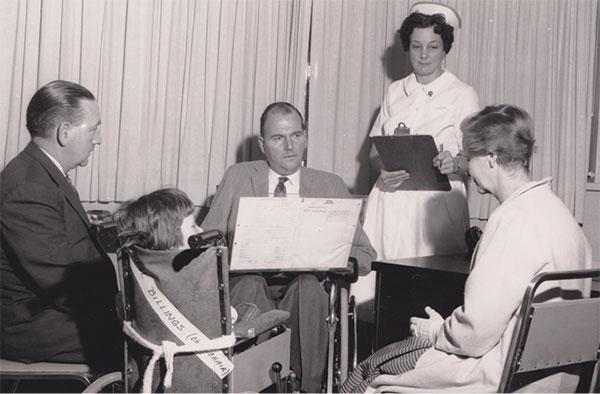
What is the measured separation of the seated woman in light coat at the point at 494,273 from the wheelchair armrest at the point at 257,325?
32 centimetres

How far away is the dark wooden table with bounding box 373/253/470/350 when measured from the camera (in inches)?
102

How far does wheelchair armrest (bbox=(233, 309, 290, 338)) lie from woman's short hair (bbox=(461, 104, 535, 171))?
849 mm

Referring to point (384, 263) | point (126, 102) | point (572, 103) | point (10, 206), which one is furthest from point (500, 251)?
point (572, 103)

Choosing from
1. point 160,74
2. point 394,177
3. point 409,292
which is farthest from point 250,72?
point 409,292

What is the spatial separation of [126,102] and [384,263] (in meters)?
1.94

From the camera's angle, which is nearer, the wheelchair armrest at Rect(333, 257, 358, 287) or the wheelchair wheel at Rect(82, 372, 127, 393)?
the wheelchair wheel at Rect(82, 372, 127, 393)

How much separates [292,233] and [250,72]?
1950 mm

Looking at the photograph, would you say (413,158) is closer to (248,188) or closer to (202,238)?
(248,188)

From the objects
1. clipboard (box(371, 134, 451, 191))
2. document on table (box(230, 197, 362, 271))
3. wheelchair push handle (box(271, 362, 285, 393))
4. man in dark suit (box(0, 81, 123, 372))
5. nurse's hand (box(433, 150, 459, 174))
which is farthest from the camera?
nurse's hand (box(433, 150, 459, 174))

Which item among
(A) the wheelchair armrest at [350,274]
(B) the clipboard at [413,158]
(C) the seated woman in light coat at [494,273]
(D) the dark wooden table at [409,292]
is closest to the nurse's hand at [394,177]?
(B) the clipboard at [413,158]

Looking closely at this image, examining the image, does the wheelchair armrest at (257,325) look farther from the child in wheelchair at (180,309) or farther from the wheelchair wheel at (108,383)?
the wheelchair wheel at (108,383)

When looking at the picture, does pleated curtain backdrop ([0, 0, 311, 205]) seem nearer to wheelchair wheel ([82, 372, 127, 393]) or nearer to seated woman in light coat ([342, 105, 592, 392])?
wheelchair wheel ([82, 372, 127, 393])

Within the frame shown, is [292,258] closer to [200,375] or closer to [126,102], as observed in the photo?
[200,375]

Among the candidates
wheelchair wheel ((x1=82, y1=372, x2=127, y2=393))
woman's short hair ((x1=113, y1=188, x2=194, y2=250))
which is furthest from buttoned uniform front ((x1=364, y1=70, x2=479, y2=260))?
wheelchair wheel ((x1=82, y1=372, x2=127, y2=393))
